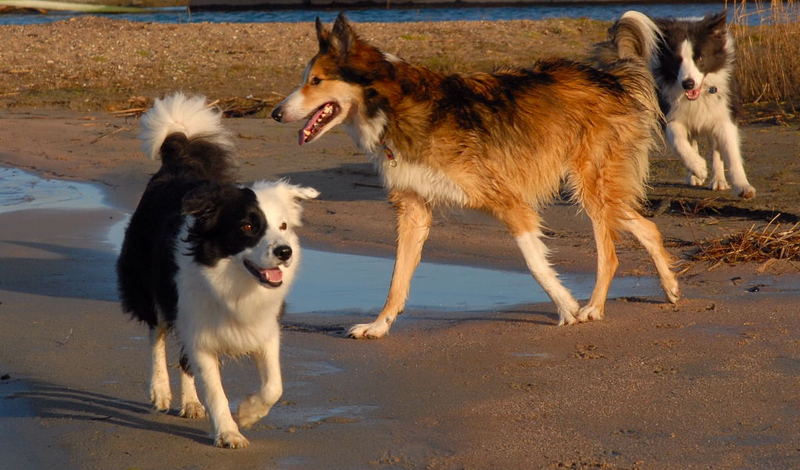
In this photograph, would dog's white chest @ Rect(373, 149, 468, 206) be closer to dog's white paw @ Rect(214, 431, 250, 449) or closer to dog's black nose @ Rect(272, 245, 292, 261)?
dog's black nose @ Rect(272, 245, 292, 261)

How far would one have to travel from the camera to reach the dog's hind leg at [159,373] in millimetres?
5051

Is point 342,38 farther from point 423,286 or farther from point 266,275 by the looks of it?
point 266,275

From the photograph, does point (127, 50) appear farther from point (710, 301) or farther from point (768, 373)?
point (768, 373)

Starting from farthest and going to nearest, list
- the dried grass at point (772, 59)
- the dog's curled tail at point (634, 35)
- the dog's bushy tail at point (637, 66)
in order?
1. the dried grass at point (772, 59)
2. the dog's curled tail at point (634, 35)
3. the dog's bushy tail at point (637, 66)

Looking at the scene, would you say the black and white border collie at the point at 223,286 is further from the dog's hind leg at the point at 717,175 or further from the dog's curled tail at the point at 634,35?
the dog's hind leg at the point at 717,175

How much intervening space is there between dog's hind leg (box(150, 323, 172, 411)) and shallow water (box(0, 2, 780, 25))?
23249 millimetres

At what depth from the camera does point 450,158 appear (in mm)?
6191

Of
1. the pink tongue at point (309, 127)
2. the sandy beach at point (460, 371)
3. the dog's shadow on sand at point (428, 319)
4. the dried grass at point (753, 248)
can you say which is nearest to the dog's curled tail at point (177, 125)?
the pink tongue at point (309, 127)

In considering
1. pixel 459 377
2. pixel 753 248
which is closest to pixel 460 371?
pixel 459 377

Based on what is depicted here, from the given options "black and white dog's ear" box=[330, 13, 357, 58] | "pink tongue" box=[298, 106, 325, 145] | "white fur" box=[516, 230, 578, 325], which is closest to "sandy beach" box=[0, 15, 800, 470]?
"white fur" box=[516, 230, 578, 325]

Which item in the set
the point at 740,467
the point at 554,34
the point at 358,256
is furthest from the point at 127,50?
the point at 740,467

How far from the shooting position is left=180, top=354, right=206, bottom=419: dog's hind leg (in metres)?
5.03

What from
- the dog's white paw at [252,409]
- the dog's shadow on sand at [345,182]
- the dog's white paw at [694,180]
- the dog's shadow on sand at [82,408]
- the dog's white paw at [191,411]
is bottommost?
the dog's shadow on sand at [345,182]

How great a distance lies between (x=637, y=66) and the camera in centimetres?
695
